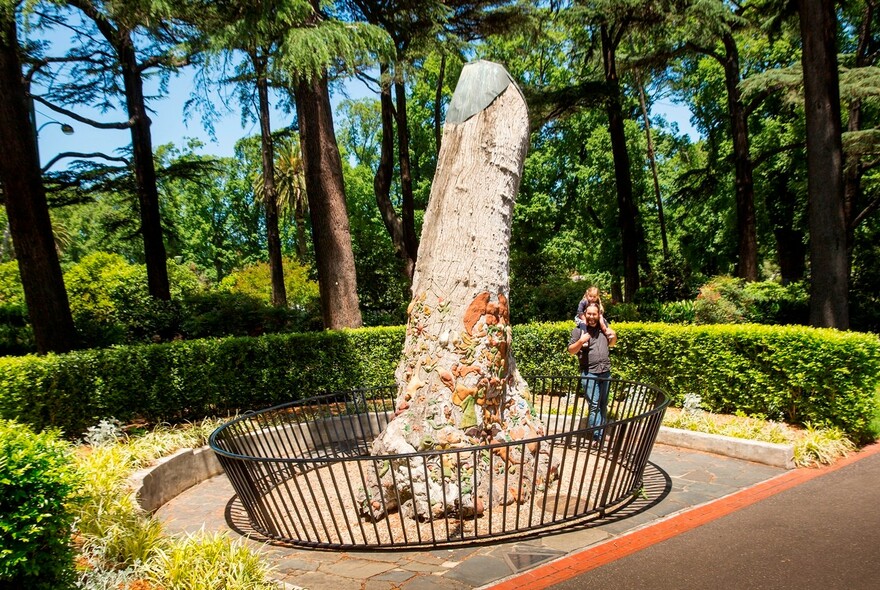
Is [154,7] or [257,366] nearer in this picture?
[154,7]

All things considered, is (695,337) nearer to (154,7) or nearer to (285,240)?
(154,7)

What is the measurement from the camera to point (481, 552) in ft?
14.9

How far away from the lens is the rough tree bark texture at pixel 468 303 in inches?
215

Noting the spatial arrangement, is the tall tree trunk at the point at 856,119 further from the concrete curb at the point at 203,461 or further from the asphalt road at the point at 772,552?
the asphalt road at the point at 772,552

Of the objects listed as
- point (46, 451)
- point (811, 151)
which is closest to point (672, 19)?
point (811, 151)

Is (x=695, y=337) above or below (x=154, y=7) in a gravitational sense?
below

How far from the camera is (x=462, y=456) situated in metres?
5.25

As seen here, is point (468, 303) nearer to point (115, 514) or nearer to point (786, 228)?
point (115, 514)

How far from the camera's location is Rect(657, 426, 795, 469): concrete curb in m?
6.32

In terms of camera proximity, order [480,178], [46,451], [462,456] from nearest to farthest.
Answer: [46,451], [462,456], [480,178]

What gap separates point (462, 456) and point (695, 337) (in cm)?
495

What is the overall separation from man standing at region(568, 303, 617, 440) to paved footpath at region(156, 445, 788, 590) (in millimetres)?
1154

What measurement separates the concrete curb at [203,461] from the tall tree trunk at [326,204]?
4.68 metres

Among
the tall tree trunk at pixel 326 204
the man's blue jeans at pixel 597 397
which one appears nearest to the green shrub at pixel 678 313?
the tall tree trunk at pixel 326 204
